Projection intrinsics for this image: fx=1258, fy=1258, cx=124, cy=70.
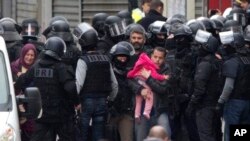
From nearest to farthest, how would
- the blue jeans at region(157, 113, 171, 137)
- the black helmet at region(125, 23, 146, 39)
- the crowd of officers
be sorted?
the crowd of officers < the blue jeans at region(157, 113, 171, 137) < the black helmet at region(125, 23, 146, 39)

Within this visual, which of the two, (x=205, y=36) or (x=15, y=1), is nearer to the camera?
(x=205, y=36)

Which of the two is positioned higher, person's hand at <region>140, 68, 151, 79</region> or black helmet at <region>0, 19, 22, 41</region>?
black helmet at <region>0, 19, 22, 41</region>

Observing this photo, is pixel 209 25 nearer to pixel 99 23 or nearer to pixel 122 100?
pixel 99 23

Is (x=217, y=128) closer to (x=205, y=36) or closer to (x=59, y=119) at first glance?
(x=205, y=36)

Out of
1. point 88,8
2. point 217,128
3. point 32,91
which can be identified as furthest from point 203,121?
point 88,8

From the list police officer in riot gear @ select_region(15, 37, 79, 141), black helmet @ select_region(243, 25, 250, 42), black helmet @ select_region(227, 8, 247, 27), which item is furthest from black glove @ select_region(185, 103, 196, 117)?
black helmet @ select_region(227, 8, 247, 27)

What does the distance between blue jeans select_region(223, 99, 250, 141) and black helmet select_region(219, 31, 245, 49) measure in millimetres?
810

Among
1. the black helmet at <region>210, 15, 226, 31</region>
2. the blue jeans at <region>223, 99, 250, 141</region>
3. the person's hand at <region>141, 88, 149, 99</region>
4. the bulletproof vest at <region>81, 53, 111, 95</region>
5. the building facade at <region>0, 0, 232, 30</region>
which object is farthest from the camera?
the building facade at <region>0, 0, 232, 30</region>

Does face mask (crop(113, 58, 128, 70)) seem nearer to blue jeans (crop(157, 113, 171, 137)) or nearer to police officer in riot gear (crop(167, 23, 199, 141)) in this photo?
police officer in riot gear (crop(167, 23, 199, 141))

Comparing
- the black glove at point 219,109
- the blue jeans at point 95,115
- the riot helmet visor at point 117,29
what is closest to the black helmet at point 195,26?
the riot helmet visor at point 117,29

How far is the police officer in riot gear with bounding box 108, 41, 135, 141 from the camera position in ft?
58.1

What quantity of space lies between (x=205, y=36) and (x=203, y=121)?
125cm

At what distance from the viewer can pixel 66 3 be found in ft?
101

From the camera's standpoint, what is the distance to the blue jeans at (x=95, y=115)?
17.3m
